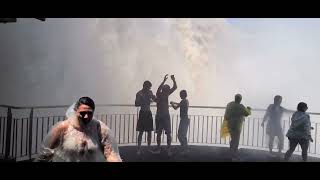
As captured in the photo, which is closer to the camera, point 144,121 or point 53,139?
point 53,139

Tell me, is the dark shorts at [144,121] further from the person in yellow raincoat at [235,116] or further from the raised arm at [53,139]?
the raised arm at [53,139]

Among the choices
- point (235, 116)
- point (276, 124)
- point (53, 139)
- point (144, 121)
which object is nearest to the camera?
point (53, 139)

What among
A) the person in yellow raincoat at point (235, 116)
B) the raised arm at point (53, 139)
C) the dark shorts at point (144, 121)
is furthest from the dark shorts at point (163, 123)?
the raised arm at point (53, 139)

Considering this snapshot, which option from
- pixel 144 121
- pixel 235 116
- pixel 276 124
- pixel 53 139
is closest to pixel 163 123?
pixel 144 121

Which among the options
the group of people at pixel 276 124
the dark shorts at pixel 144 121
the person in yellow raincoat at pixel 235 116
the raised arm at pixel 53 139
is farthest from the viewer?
the dark shorts at pixel 144 121

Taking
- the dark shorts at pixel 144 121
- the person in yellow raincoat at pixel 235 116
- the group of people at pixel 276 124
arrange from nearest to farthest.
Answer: the group of people at pixel 276 124
the person in yellow raincoat at pixel 235 116
the dark shorts at pixel 144 121

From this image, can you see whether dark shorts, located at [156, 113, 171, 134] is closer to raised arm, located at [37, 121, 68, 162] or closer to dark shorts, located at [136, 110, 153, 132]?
dark shorts, located at [136, 110, 153, 132]

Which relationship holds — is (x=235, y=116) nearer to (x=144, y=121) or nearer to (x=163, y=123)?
(x=163, y=123)

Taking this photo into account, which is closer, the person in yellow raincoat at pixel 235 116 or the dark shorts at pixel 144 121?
the person in yellow raincoat at pixel 235 116

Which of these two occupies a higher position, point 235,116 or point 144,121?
point 235,116

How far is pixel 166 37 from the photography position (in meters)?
38.2

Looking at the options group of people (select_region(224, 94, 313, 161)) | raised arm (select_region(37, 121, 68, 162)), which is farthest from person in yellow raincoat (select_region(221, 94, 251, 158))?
raised arm (select_region(37, 121, 68, 162))
